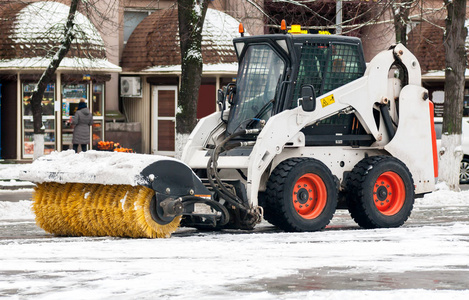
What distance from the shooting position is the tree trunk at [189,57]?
21469 millimetres

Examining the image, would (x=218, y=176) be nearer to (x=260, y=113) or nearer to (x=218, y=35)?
(x=260, y=113)

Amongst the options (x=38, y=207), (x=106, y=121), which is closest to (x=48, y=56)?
(x=106, y=121)

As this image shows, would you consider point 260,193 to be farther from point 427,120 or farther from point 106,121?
point 106,121

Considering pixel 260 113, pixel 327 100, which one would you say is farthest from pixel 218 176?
pixel 327 100

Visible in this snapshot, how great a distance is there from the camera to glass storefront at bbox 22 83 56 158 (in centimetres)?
3173

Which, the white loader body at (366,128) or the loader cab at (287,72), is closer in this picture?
the white loader body at (366,128)

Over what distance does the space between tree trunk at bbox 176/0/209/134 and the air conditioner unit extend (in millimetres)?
13354

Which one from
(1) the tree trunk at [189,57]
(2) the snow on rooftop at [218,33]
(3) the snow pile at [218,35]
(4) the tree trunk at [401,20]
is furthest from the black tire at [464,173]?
(3) the snow pile at [218,35]

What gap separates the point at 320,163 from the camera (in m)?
13.1

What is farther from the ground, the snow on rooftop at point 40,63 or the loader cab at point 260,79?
the snow on rooftop at point 40,63

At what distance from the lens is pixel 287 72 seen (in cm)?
1338

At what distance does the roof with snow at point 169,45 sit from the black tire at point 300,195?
19.6 meters

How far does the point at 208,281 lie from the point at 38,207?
5062 mm

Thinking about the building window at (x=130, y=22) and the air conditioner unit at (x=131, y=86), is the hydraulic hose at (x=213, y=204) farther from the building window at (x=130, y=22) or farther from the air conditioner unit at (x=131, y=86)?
the building window at (x=130, y=22)
